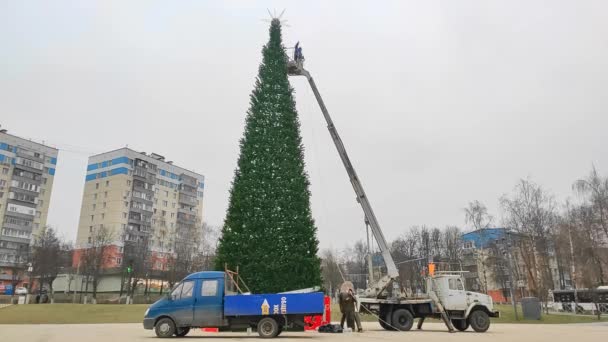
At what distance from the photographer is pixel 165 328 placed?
1405cm

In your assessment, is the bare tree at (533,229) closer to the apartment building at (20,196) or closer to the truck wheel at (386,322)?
the truck wheel at (386,322)

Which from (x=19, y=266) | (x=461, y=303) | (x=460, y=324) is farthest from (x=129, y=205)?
(x=461, y=303)

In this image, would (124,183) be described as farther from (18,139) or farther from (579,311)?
(579,311)

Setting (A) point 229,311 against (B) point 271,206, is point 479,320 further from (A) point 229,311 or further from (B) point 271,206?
(A) point 229,311

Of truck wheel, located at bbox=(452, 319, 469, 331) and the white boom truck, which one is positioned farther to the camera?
truck wheel, located at bbox=(452, 319, 469, 331)

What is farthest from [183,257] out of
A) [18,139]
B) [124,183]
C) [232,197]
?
[232,197]

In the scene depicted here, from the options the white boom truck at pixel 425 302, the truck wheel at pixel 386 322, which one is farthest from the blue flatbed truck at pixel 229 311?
the truck wheel at pixel 386 322

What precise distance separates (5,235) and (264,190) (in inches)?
2771

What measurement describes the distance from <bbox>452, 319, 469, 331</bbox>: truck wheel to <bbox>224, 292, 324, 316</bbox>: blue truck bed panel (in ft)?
30.7

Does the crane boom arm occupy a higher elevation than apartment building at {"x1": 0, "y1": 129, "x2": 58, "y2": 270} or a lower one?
lower

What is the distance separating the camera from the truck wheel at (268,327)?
14180mm

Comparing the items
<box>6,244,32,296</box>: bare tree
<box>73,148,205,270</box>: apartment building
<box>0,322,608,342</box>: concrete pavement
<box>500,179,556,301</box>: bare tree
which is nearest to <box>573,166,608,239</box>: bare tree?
<box>500,179,556,301</box>: bare tree

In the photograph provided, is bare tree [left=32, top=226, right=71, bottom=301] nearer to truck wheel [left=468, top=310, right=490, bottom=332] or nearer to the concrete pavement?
the concrete pavement

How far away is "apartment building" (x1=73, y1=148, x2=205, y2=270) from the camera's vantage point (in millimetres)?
75875
